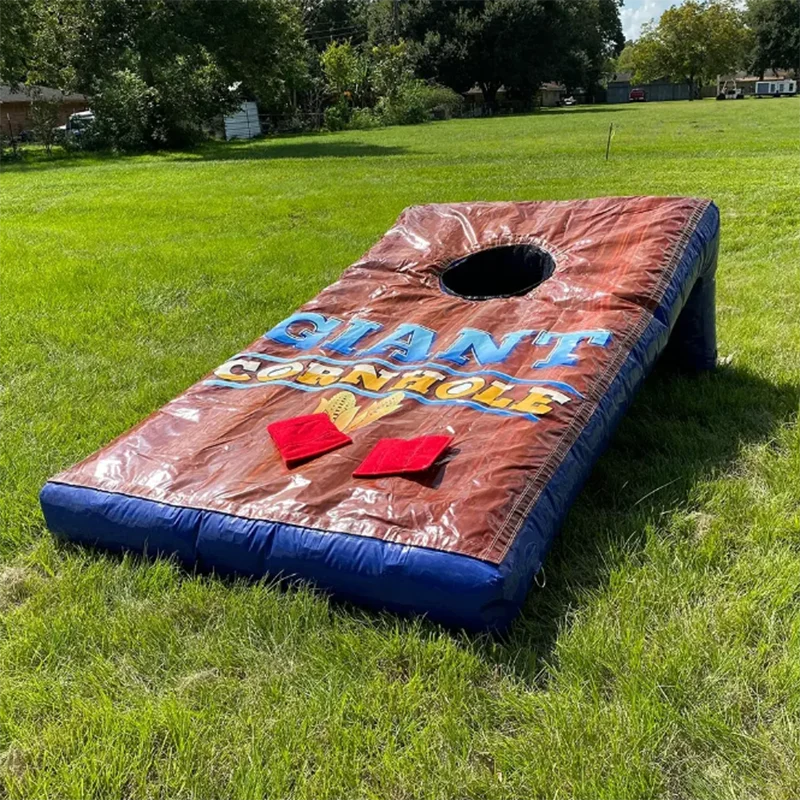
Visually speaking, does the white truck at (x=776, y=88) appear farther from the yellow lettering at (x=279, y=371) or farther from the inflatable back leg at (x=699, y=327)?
the yellow lettering at (x=279, y=371)

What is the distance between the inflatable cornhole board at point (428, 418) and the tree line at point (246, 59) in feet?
70.0

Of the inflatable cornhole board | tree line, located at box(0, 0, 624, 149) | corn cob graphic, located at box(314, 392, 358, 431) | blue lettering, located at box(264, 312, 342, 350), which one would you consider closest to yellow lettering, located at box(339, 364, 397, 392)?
the inflatable cornhole board

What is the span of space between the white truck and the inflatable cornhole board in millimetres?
66098

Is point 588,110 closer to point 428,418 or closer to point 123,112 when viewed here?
point 123,112

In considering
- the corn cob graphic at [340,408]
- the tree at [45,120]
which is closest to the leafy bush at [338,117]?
the tree at [45,120]

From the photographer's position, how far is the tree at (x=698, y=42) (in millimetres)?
67938

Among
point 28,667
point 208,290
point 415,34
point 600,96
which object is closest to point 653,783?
point 28,667

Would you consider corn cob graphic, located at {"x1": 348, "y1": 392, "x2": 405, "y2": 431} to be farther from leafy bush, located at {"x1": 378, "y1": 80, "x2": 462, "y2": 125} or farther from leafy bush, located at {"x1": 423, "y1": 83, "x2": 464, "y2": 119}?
leafy bush, located at {"x1": 423, "y1": 83, "x2": 464, "y2": 119}

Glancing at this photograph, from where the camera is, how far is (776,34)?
6738 centimetres

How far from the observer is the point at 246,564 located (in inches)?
103

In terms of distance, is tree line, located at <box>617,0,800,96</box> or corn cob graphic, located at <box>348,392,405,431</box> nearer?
corn cob graphic, located at <box>348,392,405,431</box>

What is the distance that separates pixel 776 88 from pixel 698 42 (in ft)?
39.5

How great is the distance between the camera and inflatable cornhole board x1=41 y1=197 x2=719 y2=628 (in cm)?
247

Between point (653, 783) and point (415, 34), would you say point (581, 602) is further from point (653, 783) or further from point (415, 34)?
point (415, 34)
